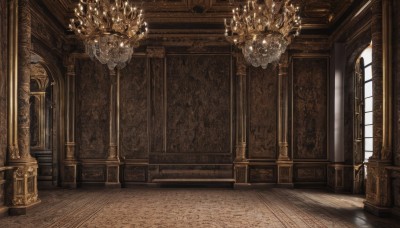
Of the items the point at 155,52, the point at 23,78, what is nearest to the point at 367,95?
the point at 155,52

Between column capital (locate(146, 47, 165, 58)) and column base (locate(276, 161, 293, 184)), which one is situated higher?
column capital (locate(146, 47, 165, 58))

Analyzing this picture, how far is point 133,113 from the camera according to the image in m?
10.3

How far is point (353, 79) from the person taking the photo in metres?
9.24

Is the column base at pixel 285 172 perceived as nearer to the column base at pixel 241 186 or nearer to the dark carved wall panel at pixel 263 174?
the dark carved wall panel at pixel 263 174

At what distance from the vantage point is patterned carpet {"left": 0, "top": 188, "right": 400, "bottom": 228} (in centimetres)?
585

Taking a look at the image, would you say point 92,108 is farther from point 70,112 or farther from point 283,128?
point 283,128

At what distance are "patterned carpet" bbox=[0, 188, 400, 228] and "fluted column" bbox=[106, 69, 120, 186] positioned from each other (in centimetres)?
73

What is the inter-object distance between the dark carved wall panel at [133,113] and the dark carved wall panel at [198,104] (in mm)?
703

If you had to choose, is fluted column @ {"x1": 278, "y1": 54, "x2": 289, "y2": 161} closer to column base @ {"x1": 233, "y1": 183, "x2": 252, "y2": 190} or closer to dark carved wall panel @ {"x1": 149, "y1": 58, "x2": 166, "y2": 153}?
column base @ {"x1": 233, "y1": 183, "x2": 252, "y2": 190}

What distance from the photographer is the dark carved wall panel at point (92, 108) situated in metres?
10.2

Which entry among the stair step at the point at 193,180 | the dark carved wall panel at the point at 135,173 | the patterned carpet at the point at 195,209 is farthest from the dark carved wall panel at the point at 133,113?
the patterned carpet at the point at 195,209

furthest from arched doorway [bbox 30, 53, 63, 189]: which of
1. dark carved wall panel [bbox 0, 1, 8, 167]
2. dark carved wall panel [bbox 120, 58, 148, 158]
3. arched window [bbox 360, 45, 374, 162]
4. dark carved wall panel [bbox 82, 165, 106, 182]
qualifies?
arched window [bbox 360, 45, 374, 162]

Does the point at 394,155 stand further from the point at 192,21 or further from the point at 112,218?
the point at 192,21

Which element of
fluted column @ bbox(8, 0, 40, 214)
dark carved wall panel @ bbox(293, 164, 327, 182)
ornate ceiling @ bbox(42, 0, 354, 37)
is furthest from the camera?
dark carved wall panel @ bbox(293, 164, 327, 182)
